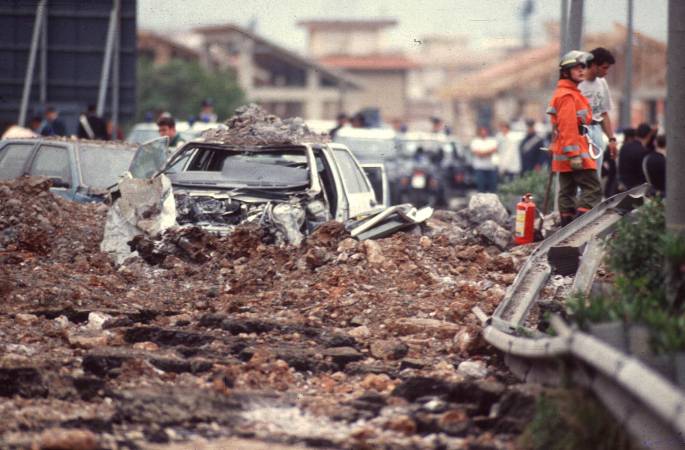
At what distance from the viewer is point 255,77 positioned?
68.4 meters

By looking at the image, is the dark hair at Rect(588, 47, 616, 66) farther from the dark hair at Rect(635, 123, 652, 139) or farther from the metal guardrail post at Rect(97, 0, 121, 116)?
the metal guardrail post at Rect(97, 0, 121, 116)

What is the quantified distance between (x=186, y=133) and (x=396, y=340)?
442 inches

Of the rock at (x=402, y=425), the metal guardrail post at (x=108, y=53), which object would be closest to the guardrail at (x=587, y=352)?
the rock at (x=402, y=425)

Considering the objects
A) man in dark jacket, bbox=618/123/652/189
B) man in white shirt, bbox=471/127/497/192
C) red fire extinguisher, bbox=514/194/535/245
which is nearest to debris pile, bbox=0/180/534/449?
red fire extinguisher, bbox=514/194/535/245

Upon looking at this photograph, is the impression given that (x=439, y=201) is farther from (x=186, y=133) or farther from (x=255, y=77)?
(x=255, y=77)

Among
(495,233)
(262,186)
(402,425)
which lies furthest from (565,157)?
(402,425)

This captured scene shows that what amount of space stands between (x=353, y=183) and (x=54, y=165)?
3.99 metres

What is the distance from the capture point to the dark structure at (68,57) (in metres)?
25.2

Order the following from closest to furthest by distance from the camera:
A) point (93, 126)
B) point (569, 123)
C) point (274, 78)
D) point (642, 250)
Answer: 1. point (642, 250)
2. point (569, 123)
3. point (93, 126)
4. point (274, 78)

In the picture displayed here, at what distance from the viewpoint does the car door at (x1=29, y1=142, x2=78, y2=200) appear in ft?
52.9

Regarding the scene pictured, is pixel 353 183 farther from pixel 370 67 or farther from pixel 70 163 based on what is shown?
pixel 370 67

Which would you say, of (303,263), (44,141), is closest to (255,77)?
(44,141)

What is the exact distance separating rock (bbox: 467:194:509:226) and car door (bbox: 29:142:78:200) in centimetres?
463

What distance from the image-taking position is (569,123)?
1260cm
